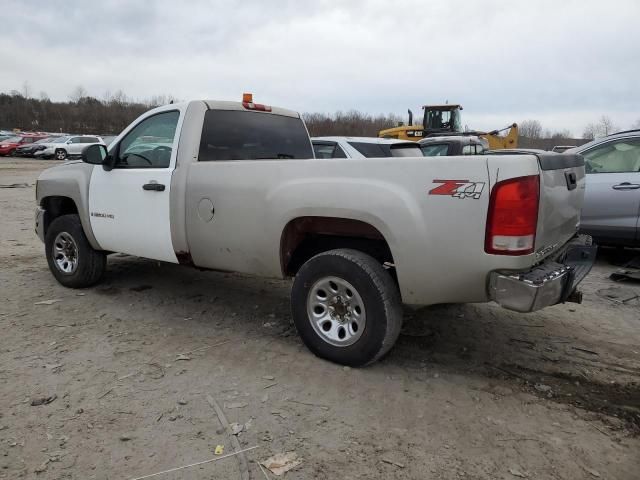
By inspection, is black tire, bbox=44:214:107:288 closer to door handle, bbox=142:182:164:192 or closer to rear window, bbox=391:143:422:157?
door handle, bbox=142:182:164:192

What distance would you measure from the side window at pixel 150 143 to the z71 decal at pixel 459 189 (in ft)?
8.23

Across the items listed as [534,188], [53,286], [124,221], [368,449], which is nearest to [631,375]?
[534,188]

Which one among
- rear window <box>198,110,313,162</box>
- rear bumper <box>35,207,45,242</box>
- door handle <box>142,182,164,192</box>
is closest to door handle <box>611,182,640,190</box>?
rear window <box>198,110,313,162</box>

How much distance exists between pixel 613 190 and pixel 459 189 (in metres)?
4.50

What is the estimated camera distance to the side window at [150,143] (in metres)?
4.41

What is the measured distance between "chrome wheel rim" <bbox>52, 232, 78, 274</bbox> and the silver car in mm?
6156

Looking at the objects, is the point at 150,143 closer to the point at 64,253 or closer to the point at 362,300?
the point at 64,253

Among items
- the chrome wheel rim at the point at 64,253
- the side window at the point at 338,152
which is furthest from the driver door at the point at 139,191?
the side window at the point at 338,152

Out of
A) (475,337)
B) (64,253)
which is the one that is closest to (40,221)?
(64,253)

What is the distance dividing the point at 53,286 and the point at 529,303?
4.88 m

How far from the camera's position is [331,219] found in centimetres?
359

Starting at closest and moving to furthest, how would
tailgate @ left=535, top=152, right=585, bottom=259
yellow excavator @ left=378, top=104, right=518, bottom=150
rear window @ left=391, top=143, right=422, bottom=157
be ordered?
tailgate @ left=535, top=152, right=585, bottom=259 < rear window @ left=391, top=143, right=422, bottom=157 < yellow excavator @ left=378, top=104, right=518, bottom=150

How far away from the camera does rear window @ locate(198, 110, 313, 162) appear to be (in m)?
4.35

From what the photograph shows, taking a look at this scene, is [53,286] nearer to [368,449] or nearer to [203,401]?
[203,401]
